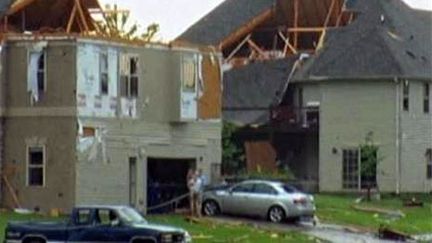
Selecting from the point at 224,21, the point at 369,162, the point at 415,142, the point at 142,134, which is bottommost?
the point at 369,162

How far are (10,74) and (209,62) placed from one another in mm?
9391

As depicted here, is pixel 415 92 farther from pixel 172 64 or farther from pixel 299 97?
pixel 172 64

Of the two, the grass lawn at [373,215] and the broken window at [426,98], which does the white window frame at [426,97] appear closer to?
the broken window at [426,98]

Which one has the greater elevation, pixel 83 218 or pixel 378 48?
pixel 378 48

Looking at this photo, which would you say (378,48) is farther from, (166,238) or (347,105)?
(166,238)

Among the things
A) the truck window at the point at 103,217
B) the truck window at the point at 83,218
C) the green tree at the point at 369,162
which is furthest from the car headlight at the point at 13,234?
the green tree at the point at 369,162

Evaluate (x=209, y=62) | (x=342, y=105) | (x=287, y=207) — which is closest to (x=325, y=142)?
(x=342, y=105)

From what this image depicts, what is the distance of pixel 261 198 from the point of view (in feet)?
191

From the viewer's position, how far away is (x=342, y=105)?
256ft

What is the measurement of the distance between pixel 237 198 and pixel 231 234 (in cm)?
798

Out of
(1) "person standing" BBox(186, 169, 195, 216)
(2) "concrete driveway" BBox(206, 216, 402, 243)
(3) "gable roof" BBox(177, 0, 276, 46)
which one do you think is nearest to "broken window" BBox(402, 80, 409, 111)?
(3) "gable roof" BBox(177, 0, 276, 46)

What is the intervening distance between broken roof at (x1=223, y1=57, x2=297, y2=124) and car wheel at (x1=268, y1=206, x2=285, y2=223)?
2319cm

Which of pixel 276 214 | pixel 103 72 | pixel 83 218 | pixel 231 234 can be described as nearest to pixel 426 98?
pixel 276 214

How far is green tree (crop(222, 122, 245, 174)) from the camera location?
76.9 m
